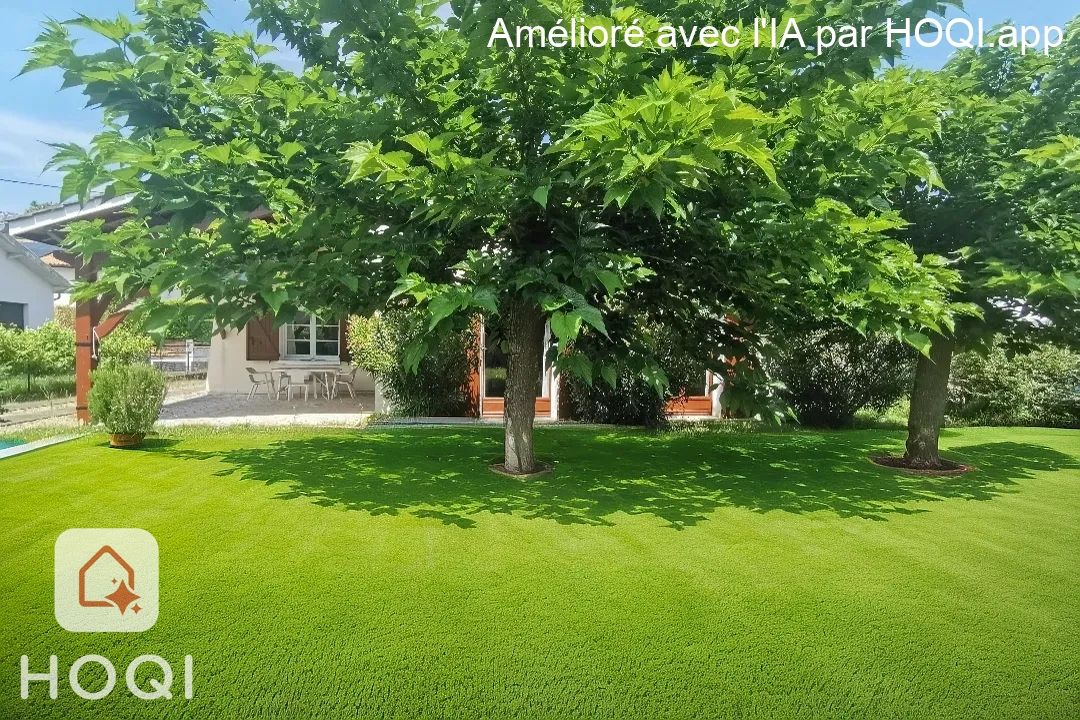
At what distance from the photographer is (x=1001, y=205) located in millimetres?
7570

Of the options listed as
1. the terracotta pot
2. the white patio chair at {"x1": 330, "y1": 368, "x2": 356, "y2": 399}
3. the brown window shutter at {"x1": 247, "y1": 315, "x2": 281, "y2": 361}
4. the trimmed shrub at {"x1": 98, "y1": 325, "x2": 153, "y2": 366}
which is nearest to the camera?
the terracotta pot

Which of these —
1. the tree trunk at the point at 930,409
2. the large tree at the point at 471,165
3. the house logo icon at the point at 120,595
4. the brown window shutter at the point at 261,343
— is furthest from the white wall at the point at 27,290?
the tree trunk at the point at 930,409

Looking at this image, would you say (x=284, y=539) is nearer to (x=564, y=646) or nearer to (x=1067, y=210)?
(x=564, y=646)

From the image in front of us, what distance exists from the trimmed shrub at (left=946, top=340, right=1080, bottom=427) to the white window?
49.9 feet

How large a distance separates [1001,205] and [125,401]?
36.1ft

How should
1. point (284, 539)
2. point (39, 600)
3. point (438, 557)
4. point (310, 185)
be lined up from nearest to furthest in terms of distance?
point (39, 600), point (438, 557), point (284, 539), point (310, 185)

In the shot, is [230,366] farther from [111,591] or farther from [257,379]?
[111,591]

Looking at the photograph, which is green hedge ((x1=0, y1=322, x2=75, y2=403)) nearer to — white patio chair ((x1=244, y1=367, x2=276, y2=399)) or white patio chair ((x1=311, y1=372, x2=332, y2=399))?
white patio chair ((x1=244, y1=367, x2=276, y2=399))

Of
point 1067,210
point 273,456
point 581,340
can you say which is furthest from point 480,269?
point 1067,210

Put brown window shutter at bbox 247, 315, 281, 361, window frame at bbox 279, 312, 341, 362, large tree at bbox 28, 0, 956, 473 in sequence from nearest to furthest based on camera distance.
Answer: large tree at bbox 28, 0, 956, 473 → brown window shutter at bbox 247, 315, 281, 361 → window frame at bbox 279, 312, 341, 362

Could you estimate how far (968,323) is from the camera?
8.27 m

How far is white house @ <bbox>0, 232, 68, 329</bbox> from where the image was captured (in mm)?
17469

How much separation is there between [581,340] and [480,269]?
2311 mm

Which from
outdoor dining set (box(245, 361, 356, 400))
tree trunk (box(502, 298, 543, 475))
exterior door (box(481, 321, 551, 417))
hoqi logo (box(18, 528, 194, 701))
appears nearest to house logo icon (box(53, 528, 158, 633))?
hoqi logo (box(18, 528, 194, 701))
